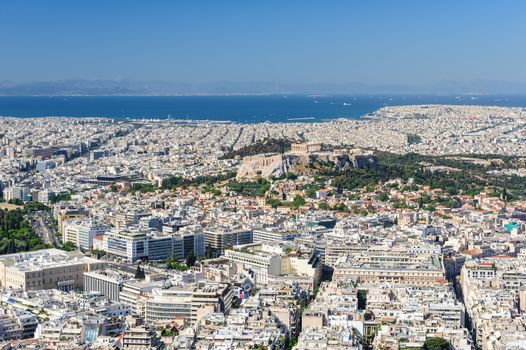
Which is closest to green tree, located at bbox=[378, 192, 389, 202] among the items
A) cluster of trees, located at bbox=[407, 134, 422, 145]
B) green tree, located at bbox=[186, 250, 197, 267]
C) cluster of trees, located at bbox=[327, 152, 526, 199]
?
cluster of trees, located at bbox=[327, 152, 526, 199]

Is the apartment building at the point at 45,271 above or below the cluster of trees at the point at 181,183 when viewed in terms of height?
above

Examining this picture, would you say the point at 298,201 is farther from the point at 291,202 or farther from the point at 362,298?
the point at 362,298

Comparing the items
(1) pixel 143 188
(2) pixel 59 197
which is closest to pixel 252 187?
(1) pixel 143 188

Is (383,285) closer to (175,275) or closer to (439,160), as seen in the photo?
(175,275)

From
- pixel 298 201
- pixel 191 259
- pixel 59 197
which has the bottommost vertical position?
pixel 59 197

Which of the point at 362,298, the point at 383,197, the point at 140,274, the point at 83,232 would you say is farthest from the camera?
the point at 383,197

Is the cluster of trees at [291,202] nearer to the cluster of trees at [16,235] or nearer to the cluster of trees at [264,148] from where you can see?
the cluster of trees at [16,235]

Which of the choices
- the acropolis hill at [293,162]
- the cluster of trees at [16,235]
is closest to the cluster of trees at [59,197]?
the cluster of trees at [16,235]
